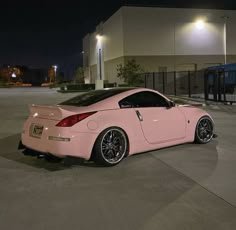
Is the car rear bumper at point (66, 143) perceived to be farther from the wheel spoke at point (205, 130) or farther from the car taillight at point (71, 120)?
the wheel spoke at point (205, 130)

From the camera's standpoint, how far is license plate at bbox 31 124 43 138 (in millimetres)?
7484

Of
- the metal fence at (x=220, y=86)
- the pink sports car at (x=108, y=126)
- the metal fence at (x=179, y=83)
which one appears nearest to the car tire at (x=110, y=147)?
the pink sports car at (x=108, y=126)

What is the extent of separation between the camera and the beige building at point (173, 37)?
42844 mm

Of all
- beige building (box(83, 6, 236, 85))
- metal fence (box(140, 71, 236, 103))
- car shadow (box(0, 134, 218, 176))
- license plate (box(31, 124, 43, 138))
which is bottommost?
car shadow (box(0, 134, 218, 176))

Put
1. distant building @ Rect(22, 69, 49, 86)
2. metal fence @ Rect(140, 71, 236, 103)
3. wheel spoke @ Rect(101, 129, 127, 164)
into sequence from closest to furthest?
wheel spoke @ Rect(101, 129, 127, 164)
metal fence @ Rect(140, 71, 236, 103)
distant building @ Rect(22, 69, 49, 86)

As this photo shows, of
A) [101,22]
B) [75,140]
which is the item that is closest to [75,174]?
[75,140]

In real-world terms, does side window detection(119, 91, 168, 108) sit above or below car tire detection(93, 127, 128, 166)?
above

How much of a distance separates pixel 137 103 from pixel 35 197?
10.7 feet

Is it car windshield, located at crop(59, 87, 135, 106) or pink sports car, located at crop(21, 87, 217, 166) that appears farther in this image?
car windshield, located at crop(59, 87, 135, 106)

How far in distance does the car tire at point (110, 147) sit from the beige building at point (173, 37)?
3573 cm

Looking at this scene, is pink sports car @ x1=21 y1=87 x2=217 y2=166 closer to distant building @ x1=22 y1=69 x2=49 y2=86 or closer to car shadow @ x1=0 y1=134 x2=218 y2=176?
car shadow @ x1=0 y1=134 x2=218 y2=176

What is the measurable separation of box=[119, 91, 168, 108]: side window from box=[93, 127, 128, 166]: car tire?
0.63m

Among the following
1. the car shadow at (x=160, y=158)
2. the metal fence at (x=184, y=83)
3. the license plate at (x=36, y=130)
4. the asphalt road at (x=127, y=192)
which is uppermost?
the metal fence at (x=184, y=83)

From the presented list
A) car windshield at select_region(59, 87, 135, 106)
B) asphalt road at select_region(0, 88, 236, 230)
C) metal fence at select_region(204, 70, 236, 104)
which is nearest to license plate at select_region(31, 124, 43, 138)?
asphalt road at select_region(0, 88, 236, 230)
